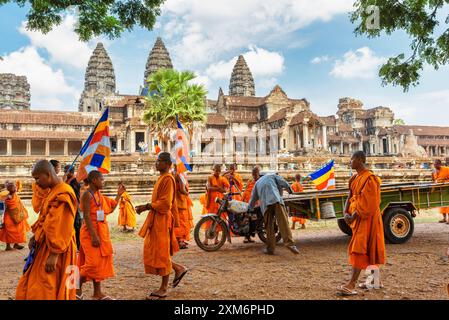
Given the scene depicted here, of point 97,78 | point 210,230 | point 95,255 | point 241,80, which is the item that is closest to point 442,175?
point 210,230

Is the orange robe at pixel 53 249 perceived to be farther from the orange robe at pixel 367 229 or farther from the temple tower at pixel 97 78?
the temple tower at pixel 97 78

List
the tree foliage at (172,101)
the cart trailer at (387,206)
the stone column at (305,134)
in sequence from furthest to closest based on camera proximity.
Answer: the stone column at (305,134) → the tree foliage at (172,101) → the cart trailer at (387,206)

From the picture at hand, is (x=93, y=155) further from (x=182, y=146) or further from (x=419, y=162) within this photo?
(x=419, y=162)

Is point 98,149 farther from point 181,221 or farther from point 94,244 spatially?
point 181,221

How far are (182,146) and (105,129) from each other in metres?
2.98

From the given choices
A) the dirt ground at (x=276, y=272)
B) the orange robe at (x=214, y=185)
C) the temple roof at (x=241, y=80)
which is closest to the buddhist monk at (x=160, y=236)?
the dirt ground at (x=276, y=272)

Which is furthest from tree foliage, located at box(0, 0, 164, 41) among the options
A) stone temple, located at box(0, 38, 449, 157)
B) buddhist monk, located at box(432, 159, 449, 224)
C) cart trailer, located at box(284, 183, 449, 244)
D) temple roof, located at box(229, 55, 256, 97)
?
temple roof, located at box(229, 55, 256, 97)

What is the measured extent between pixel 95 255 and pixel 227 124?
48464mm

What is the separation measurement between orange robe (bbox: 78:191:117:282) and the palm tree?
25.1m

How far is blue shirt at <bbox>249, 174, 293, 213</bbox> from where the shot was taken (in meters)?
7.04

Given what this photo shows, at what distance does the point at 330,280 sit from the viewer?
5.34 m

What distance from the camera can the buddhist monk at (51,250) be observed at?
10.6 feet

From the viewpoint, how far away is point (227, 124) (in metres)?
52.6

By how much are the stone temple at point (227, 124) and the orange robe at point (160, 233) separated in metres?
28.0
